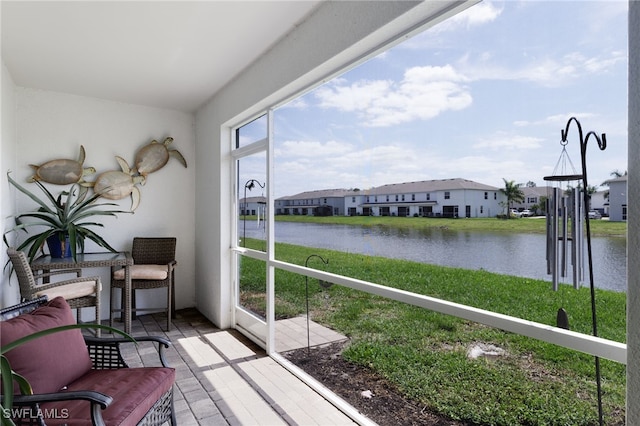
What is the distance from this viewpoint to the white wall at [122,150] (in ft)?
13.1

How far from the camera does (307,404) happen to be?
2555mm

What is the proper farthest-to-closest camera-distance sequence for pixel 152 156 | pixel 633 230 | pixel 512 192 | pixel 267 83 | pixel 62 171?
pixel 152 156, pixel 62 171, pixel 267 83, pixel 512 192, pixel 633 230

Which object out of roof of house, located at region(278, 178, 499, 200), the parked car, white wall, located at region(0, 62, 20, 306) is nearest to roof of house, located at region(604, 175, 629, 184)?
the parked car

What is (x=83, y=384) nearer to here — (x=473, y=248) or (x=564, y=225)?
(x=473, y=248)

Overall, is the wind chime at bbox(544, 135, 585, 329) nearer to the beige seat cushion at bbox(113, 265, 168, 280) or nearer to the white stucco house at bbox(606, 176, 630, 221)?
the white stucco house at bbox(606, 176, 630, 221)

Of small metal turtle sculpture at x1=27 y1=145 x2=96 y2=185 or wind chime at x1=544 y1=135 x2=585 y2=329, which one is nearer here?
wind chime at x1=544 y1=135 x2=585 y2=329

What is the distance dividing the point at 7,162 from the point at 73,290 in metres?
1.34

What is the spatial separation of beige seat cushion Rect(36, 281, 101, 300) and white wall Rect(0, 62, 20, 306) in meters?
0.45

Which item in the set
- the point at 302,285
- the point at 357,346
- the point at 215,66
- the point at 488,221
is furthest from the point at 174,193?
the point at 488,221

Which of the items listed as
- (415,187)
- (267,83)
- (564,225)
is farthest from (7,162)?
(564,225)

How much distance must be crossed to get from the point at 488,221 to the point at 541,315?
0.47 metres

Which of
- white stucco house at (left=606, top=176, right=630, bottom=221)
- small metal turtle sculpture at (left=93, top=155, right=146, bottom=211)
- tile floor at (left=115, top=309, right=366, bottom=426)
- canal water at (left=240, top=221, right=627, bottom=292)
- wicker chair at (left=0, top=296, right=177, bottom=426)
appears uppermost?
small metal turtle sculpture at (left=93, top=155, right=146, bottom=211)

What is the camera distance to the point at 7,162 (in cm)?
342

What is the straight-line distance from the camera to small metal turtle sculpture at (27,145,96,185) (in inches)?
158
